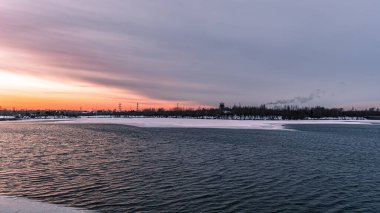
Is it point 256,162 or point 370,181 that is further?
point 256,162

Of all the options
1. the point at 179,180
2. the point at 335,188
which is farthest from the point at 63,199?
the point at 335,188

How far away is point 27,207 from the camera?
Answer: 13664mm

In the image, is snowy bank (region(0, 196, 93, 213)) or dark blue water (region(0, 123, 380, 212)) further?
dark blue water (region(0, 123, 380, 212))

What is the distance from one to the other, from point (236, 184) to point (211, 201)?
3955 mm

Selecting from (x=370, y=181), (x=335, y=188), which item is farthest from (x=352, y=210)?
(x=370, y=181)

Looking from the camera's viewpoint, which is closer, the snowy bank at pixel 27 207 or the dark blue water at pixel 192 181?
the snowy bank at pixel 27 207

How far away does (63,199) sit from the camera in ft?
51.0

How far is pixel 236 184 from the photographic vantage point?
1950 centimetres

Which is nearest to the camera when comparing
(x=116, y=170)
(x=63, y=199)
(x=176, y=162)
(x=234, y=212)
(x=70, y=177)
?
(x=234, y=212)

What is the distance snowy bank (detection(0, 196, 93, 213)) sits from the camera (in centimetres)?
1318

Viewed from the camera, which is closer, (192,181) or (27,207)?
(27,207)

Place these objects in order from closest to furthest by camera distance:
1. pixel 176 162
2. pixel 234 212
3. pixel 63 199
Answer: pixel 234 212, pixel 63 199, pixel 176 162

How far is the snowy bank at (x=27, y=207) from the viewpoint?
43.2ft

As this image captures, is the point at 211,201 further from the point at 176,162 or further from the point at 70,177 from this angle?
the point at 176,162
